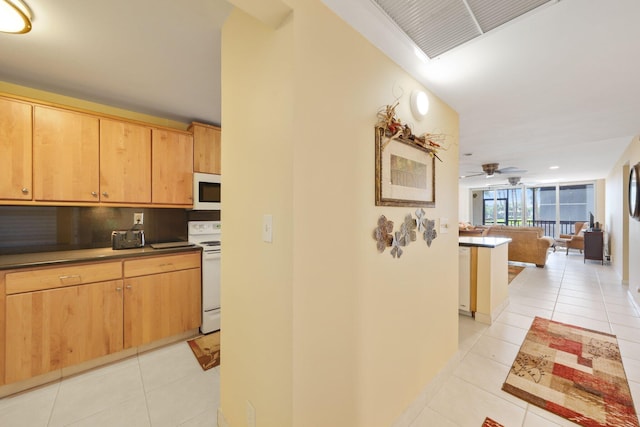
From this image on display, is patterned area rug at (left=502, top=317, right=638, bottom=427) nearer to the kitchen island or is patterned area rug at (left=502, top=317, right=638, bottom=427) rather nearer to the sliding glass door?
the kitchen island

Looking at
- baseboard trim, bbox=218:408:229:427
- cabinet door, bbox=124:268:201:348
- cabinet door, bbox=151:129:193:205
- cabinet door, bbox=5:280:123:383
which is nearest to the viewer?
baseboard trim, bbox=218:408:229:427

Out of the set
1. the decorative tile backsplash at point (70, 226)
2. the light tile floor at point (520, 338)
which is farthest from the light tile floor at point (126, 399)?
the light tile floor at point (520, 338)

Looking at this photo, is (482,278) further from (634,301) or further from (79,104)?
(79,104)

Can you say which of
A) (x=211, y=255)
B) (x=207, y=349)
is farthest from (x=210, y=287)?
(x=207, y=349)

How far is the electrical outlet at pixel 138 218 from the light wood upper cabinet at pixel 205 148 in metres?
0.74

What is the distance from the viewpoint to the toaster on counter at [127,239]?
94.8 inches

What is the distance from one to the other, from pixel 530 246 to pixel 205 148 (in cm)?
682

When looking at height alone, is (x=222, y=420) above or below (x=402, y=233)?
below

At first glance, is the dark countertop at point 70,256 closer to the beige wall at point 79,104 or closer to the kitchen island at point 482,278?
the beige wall at point 79,104

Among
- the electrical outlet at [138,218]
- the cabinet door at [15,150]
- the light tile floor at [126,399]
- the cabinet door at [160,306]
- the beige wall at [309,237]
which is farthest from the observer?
the electrical outlet at [138,218]

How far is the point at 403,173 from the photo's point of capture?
152 centimetres

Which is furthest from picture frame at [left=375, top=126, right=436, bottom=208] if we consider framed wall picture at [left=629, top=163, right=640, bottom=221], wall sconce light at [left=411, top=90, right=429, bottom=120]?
framed wall picture at [left=629, top=163, right=640, bottom=221]

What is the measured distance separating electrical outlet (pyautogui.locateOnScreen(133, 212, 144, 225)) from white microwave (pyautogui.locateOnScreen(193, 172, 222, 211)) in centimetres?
56

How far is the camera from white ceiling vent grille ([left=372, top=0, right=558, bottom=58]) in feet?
3.53
